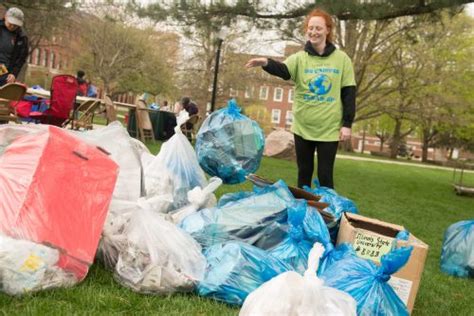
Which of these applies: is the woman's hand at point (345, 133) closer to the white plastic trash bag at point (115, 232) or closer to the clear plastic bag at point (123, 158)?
the clear plastic bag at point (123, 158)

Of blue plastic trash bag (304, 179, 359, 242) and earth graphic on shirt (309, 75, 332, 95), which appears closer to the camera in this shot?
blue plastic trash bag (304, 179, 359, 242)

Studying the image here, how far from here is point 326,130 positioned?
12.0 feet

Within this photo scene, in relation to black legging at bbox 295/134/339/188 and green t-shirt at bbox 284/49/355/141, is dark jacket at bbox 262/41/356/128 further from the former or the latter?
black legging at bbox 295/134/339/188

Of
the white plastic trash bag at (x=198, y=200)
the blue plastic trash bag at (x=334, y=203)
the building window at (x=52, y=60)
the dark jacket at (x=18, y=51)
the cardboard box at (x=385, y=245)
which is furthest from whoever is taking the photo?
the building window at (x=52, y=60)

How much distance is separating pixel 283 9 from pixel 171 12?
1847 mm

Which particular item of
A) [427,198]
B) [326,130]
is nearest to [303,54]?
[326,130]

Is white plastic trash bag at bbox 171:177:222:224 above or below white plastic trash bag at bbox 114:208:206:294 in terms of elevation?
above

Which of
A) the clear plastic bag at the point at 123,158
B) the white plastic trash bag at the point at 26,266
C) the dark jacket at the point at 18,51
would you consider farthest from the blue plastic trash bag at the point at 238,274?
the dark jacket at the point at 18,51

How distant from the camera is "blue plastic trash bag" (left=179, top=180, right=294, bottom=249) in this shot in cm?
271

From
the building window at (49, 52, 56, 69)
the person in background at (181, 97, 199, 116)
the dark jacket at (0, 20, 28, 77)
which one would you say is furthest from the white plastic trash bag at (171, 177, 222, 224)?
the building window at (49, 52, 56, 69)

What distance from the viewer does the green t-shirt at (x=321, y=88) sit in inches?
143

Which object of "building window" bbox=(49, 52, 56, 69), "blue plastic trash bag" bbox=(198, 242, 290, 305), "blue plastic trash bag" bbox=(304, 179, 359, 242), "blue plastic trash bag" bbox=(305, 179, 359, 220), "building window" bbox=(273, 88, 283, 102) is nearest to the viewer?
"blue plastic trash bag" bbox=(198, 242, 290, 305)

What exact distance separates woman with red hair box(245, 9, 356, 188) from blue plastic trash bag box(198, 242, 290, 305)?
1429 mm

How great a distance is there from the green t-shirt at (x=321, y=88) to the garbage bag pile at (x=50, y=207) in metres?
1.59
